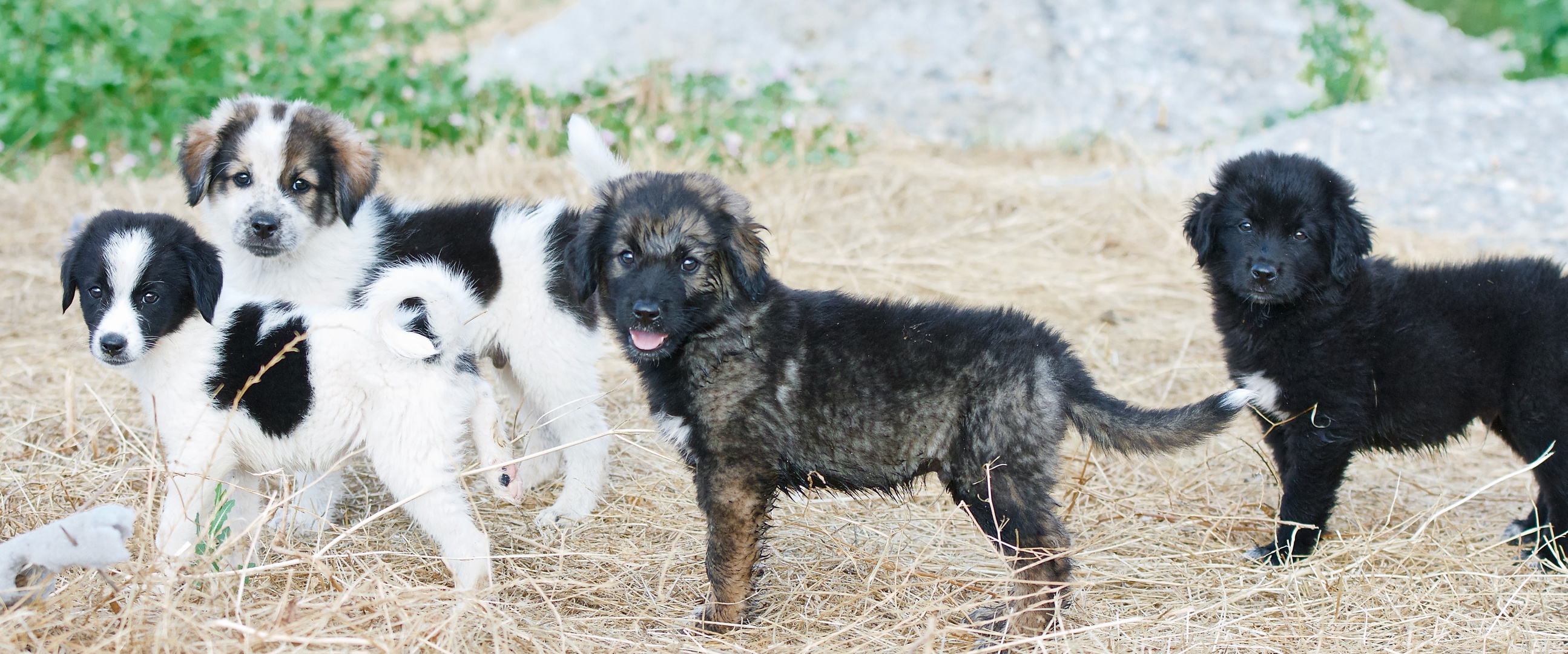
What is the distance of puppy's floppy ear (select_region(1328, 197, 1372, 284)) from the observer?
4.23 m

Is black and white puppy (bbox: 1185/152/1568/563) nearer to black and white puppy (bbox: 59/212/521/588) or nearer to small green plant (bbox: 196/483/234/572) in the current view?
black and white puppy (bbox: 59/212/521/588)

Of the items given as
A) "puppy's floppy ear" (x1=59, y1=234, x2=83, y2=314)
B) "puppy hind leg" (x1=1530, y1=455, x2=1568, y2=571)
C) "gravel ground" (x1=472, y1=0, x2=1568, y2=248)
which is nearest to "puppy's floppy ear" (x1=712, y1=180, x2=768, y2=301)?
"puppy's floppy ear" (x1=59, y1=234, x2=83, y2=314)

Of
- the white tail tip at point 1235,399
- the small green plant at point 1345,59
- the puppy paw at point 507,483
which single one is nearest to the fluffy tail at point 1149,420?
the white tail tip at point 1235,399

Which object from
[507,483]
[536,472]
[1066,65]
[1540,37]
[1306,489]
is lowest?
[536,472]

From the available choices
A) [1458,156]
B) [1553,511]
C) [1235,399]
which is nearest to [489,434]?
[1235,399]

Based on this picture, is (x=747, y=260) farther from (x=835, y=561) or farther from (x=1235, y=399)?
(x=1235, y=399)

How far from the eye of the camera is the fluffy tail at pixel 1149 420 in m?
3.30

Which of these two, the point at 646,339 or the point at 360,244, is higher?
the point at 646,339

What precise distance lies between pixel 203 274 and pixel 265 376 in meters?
0.36

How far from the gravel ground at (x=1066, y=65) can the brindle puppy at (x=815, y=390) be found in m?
6.57

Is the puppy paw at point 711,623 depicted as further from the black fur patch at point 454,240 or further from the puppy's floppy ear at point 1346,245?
the puppy's floppy ear at point 1346,245

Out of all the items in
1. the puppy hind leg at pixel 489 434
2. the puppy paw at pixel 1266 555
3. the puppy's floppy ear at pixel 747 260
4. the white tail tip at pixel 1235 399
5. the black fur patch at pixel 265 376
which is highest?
the puppy's floppy ear at pixel 747 260

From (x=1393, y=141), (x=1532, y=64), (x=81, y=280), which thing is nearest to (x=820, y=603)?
(x=81, y=280)

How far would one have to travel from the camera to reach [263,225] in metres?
4.31
